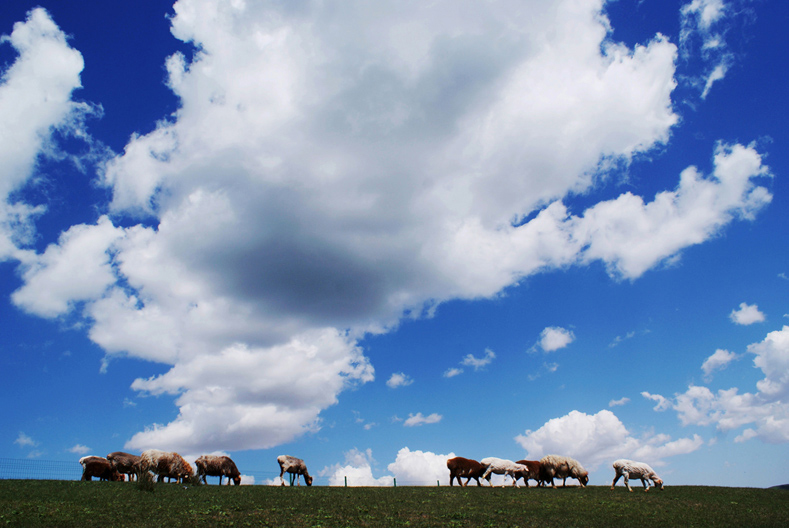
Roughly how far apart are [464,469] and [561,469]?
26.6 ft

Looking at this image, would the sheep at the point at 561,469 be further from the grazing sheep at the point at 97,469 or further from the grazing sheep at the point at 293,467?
the grazing sheep at the point at 97,469

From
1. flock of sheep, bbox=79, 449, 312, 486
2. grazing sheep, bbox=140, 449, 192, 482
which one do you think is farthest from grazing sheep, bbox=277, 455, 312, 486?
grazing sheep, bbox=140, 449, 192, 482

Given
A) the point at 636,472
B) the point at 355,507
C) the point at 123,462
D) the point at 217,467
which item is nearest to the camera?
the point at 355,507

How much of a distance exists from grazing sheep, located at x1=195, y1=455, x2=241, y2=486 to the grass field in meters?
9.61

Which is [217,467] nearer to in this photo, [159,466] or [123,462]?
[159,466]

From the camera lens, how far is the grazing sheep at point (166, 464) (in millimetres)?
35156

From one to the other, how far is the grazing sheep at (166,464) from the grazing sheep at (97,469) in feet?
16.6

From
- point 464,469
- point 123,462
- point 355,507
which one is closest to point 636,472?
point 464,469

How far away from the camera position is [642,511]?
2500cm

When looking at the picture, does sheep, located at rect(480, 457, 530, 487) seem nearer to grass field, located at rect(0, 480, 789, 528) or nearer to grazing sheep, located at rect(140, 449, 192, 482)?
grass field, located at rect(0, 480, 789, 528)

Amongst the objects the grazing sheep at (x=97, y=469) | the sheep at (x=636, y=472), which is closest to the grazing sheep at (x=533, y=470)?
the sheep at (x=636, y=472)

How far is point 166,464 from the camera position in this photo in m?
35.3

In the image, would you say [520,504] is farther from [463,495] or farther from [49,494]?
[49,494]

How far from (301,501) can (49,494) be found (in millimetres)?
12469
